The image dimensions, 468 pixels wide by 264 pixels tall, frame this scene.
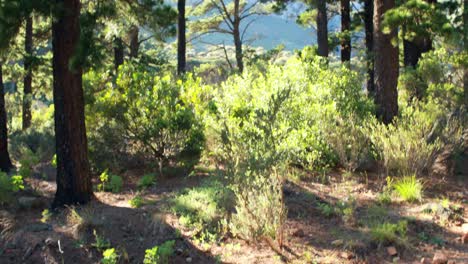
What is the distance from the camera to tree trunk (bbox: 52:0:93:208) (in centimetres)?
652

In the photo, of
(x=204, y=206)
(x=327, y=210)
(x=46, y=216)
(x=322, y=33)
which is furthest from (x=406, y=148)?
(x=322, y=33)

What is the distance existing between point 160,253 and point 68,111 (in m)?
2.52

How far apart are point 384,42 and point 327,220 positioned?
3938 millimetres

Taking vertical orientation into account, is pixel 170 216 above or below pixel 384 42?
below

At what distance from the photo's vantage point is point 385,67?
863 centimetres

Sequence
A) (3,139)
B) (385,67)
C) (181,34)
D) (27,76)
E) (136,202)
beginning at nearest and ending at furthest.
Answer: (136,202)
(385,67)
(3,139)
(27,76)
(181,34)

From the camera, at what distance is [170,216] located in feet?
20.1

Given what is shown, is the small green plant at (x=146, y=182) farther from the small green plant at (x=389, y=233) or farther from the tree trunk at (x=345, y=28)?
the tree trunk at (x=345, y=28)

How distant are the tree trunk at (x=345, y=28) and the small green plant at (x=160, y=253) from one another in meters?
11.8

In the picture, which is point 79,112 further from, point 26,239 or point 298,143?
point 298,143

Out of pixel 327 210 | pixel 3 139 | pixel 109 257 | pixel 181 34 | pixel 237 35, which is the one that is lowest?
pixel 109 257

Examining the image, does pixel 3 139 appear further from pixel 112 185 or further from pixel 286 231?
pixel 286 231

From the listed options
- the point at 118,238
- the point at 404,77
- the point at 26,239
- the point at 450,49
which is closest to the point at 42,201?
the point at 26,239

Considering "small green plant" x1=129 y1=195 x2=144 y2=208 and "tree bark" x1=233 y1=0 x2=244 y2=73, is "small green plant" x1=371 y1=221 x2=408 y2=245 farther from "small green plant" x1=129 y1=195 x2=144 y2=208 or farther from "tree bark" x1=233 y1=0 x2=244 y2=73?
"tree bark" x1=233 y1=0 x2=244 y2=73
